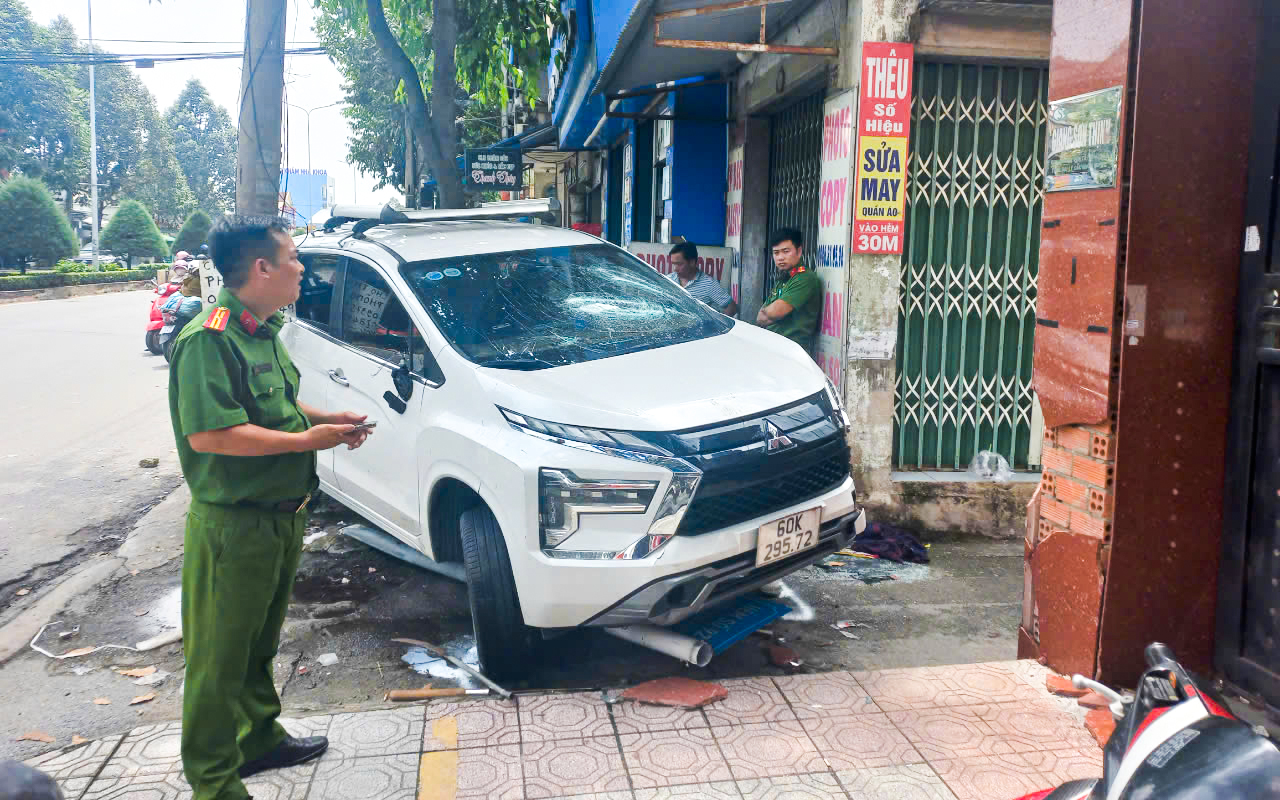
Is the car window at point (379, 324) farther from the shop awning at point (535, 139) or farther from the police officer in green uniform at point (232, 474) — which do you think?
the shop awning at point (535, 139)

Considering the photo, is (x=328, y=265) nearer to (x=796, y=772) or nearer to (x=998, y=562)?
(x=796, y=772)

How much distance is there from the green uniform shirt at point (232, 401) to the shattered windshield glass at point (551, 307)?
1.09 metres

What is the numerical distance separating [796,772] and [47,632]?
12.4 feet

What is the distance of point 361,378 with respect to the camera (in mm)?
4781

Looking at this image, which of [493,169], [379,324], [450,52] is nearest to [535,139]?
[493,169]

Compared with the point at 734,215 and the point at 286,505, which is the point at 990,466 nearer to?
the point at 734,215

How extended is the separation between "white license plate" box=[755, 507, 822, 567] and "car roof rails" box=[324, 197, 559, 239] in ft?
8.60

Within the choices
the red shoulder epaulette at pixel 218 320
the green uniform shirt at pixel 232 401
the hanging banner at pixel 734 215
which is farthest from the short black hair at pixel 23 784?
the hanging banner at pixel 734 215

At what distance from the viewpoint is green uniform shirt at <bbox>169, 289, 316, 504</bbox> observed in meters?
2.79

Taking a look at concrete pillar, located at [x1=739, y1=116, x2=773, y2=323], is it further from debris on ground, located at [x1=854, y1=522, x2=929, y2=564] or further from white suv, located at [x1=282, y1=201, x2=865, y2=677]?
white suv, located at [x1=282, y1=201, x2=865, y2=677]

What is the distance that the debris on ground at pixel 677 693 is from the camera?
11.8 feet

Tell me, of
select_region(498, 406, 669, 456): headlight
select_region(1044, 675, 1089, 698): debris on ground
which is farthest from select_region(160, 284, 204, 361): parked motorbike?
select_region(1044, 675, 1089, 698): debris on ground

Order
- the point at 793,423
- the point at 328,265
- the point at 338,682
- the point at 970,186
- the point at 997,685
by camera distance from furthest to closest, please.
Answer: the point at 970,186
the point at 328,265
the point at 338,682
the point at 793,423
the point at 997,685

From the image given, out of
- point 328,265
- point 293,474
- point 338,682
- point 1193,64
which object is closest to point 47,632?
point 338,682
